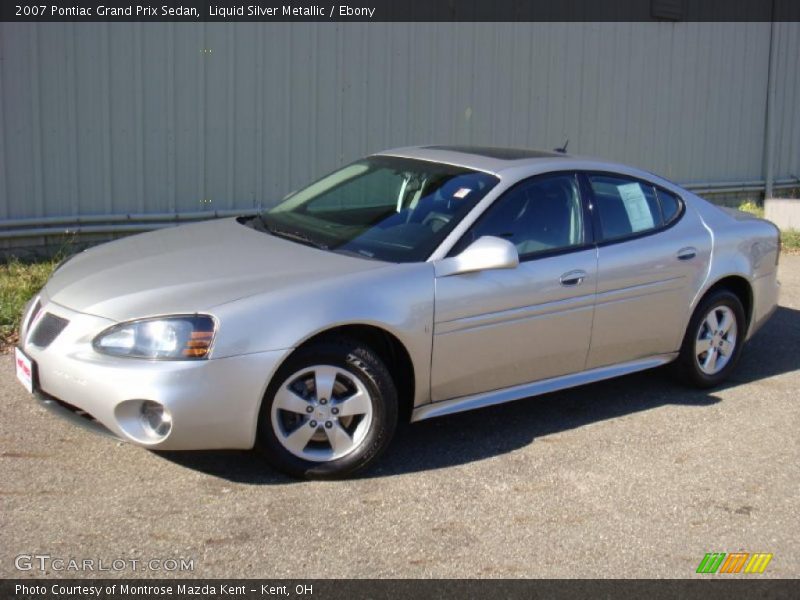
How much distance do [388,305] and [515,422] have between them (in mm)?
1351

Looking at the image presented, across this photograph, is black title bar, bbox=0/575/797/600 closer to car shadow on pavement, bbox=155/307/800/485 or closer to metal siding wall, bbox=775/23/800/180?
car shadow on pavement, bbox=155/307/800/485

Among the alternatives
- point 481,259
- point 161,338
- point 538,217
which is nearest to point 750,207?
point 538,217

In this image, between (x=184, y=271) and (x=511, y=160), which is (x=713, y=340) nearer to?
(x=511, y=160)

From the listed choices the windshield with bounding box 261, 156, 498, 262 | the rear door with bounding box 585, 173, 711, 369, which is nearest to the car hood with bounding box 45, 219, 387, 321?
the windshield with bounding box 261, 156, 498, 262

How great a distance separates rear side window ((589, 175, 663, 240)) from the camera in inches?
235

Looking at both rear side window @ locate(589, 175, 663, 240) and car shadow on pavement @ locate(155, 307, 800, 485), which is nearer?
car shadow on pavement @ locate(155, 307, 800, 485)

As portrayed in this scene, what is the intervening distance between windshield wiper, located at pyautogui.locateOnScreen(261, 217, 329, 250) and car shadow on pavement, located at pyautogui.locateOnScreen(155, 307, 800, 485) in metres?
1.10

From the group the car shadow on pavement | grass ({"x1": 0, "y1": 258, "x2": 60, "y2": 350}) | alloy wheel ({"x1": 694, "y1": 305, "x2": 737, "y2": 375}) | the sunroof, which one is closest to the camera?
the car shadow on pavement

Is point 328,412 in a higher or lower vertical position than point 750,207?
lower

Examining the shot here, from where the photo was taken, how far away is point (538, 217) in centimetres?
571

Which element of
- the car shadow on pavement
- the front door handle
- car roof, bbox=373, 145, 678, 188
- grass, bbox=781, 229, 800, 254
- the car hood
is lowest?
the car shadow on pavement
